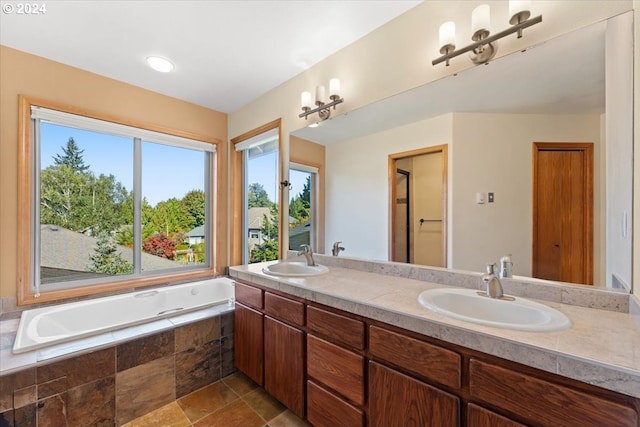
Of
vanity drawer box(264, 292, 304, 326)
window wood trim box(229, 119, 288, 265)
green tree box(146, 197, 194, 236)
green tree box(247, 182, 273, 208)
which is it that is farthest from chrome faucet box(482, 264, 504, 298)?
green tree box(146, 197, 194, 236)

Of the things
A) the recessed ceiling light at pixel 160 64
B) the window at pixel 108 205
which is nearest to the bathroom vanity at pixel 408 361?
the window at pixel 108 205

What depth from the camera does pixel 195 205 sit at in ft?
10.4

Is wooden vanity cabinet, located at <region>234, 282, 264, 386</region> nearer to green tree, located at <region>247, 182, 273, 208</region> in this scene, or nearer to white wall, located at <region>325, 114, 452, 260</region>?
white wall, located at <region>325, 114, 452, 260</region>

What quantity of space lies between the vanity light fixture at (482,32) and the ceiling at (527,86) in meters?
0.06

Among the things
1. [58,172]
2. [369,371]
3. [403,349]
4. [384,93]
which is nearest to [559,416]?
[403,349]

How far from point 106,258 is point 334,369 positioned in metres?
2.46

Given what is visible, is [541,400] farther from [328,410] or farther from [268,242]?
[268,242]

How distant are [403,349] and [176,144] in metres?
2.98

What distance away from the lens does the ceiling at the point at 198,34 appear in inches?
63.7

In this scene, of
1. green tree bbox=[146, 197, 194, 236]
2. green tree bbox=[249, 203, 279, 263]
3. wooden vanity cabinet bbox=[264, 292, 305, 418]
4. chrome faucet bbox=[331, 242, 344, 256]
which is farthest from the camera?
green tree bbox=[146, 197, 194, 236]

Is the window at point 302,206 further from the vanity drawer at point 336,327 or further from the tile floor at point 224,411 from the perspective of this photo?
the tile floor at point 224,411

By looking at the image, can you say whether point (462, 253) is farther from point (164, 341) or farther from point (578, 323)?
point (164, 341)

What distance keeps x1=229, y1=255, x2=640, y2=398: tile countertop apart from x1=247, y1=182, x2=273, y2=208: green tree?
1.35 metres

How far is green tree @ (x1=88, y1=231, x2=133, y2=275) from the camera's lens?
8.15 feet
